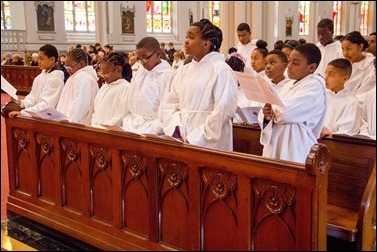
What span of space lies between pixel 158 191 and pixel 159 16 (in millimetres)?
22842

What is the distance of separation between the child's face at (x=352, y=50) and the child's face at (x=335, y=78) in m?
1.29

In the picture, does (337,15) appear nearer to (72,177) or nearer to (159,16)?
(159,16)

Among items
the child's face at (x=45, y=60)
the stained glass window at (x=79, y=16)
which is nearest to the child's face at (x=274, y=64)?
the child's face at (x=45, y=60)

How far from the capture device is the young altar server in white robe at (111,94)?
4.04 metres

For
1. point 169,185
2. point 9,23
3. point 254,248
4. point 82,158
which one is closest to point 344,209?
point 254,248

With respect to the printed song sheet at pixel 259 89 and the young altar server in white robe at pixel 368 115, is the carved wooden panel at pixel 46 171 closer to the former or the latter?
the printed song sheet at pixel 259 89

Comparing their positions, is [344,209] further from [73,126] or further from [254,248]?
[73,126]

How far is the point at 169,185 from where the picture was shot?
9.91 ft

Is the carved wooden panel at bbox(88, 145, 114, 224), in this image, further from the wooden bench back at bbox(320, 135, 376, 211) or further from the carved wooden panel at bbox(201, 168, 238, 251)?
the wooden bench back at bbox(320, 135, 376, 211)

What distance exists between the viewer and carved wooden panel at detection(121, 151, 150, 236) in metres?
3.19

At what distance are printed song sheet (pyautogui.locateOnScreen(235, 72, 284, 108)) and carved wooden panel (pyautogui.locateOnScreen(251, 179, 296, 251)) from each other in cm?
47

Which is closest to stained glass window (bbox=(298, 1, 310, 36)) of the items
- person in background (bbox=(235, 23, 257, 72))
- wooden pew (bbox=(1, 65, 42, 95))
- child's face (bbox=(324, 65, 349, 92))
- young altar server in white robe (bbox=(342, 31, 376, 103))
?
wooden pew (bbox=(1, 65, 42, 95))

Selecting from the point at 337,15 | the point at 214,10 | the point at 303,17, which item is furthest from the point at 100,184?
the point at 337,15

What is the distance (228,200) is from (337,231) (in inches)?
26.2
